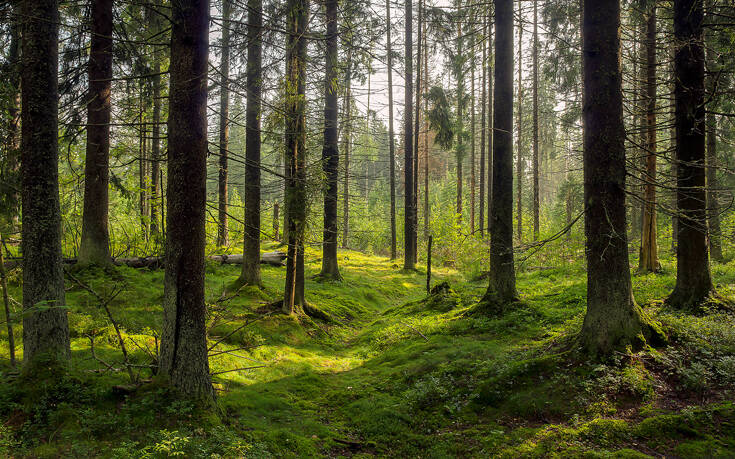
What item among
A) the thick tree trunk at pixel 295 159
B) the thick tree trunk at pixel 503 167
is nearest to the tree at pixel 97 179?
the thick tree trunk at pixel 295 159

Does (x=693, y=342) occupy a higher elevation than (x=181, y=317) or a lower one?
lower

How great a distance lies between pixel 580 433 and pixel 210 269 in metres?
11.5

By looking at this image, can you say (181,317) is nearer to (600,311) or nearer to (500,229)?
(600,311)

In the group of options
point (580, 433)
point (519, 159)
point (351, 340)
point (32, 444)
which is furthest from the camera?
point (519, 159)

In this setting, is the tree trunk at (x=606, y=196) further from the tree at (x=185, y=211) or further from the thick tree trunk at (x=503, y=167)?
the tree at (x=185, y=211)

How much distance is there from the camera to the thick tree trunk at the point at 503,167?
9172 mm

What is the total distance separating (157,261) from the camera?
10758 millimetres

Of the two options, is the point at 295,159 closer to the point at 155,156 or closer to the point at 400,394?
the point at 155,156

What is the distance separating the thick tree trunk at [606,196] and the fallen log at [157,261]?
22.1 feet

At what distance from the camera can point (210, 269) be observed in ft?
42.1

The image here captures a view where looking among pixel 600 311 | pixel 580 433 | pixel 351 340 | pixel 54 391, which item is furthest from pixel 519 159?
pixel 54 391

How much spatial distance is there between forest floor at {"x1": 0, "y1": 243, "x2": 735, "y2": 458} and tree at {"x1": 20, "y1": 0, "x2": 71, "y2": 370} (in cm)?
59

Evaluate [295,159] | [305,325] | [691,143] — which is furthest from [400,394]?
[691,143]

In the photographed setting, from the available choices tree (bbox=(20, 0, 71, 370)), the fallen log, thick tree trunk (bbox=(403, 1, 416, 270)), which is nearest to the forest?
tree (bbox=(20, 0, 71, 370))
